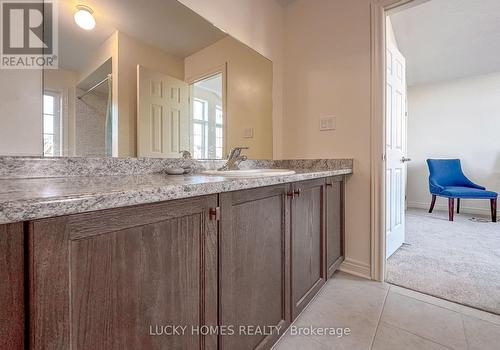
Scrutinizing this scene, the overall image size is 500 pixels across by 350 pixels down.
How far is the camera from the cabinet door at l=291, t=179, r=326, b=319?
3.78 feet

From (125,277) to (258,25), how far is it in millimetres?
2032

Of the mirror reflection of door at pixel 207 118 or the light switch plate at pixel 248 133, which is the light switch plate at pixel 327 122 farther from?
the mirror reflection of door at pixel 207 118

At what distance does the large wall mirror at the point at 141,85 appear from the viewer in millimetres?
946

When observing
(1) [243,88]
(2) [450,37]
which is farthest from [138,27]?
Result: (2) [450,37]

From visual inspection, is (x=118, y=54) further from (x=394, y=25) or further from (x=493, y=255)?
(x=493, y=255)

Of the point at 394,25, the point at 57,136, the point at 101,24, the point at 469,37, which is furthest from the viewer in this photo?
the point at 469,37

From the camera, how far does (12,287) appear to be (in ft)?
1.24

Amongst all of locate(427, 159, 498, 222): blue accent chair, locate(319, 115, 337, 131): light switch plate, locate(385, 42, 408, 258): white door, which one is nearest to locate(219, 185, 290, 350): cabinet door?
locate(319, 115, 337, 131): light switch plate

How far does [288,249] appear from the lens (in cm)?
109

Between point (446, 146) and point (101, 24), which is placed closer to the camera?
point (101, 24)

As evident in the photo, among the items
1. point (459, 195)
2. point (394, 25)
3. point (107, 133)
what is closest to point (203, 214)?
point (107, 133)

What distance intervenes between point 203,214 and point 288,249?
0.56 meters

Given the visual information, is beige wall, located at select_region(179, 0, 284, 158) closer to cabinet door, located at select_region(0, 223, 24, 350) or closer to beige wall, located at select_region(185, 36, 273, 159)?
beige wall, located at select_region(185, 36, 273, 159)

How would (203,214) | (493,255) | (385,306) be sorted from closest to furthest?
1. (203,214)
2. (385,306)
3. (493,255)
